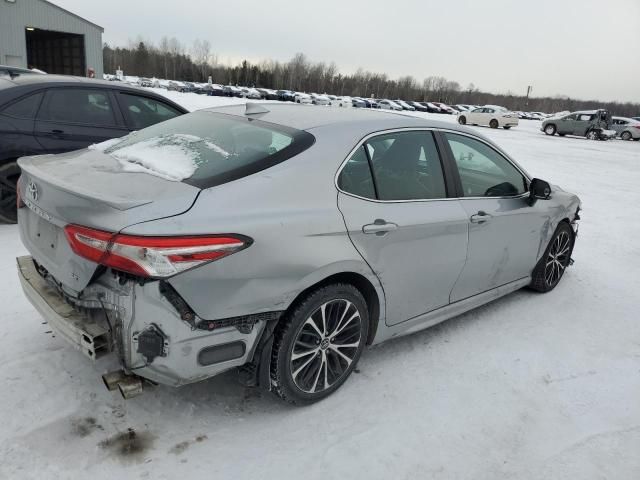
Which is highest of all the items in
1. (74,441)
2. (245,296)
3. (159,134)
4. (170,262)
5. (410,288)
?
(159,134)

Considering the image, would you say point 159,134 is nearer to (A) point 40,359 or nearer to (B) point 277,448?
(A) point 40,359

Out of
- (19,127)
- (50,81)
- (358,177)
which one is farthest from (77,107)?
(358,177)

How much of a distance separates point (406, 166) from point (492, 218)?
0.88m

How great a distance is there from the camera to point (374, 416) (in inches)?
111

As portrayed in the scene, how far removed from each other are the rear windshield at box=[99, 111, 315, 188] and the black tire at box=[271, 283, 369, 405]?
0.78 metres

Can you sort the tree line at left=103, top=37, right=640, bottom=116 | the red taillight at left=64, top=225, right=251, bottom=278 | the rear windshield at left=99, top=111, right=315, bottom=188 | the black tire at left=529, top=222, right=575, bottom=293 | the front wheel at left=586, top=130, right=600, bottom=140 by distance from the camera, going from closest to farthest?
the red taillight at left=64, top=225, right=251, bottom=278 → the rear windshield at left=99, top=111, right=315, bottom=188 → the black tire at left=529, top=222, right=575, bottom=293 → the front wheel at left=586, top=130, right=600, bottom=140 → the tree line at left=103, top=37, right=640, bottom=116

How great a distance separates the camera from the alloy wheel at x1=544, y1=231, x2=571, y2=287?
462 cm

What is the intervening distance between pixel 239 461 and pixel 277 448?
0.21 m

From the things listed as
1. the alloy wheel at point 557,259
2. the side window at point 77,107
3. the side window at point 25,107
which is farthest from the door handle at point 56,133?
the alloy wheel at point 557,259

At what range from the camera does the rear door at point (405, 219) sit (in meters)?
2.84

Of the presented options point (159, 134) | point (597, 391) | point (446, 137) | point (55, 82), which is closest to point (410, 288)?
point (446, 137)

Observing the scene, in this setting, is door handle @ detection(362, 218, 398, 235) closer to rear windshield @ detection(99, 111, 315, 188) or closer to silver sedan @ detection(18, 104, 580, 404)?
silver sedan @ detection(18, 104, 580, 404)

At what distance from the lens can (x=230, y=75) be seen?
99438mm

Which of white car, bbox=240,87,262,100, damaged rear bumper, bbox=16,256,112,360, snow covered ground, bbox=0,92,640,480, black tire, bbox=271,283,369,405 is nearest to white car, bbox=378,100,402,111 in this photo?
white car, bbox=240,87,262,100
